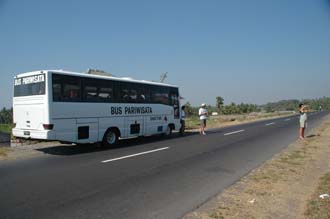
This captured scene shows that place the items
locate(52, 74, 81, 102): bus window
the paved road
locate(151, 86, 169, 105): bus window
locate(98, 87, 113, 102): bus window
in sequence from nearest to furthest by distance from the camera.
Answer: the paved road < locate(52, 74, 81, 102): bus window < locate(98, 87, 113, 102): bus window < locate(151, 86, 169, 105): bus window

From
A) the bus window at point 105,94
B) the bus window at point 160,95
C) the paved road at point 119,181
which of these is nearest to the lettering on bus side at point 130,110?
the bus window at point 105,94

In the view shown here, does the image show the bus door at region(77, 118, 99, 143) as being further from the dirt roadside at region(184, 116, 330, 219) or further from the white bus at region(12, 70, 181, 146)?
the dirt roadside at region(184, 116, 330, 219)

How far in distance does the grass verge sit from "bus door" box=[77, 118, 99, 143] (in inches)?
359

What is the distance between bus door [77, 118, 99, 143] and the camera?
43.9 feet

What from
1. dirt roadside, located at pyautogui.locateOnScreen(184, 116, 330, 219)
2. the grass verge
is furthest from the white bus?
the grass verge

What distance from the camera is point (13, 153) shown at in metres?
13.1

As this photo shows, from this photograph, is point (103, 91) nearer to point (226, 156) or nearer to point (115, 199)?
point (226, 156)

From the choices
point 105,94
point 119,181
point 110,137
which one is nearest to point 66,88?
point 105,94

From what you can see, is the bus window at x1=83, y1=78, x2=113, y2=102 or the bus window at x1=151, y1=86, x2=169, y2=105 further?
the bus window at x1=151, y1=86, x2=169, y2=105

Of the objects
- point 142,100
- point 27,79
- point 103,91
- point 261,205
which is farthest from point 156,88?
point 261,205

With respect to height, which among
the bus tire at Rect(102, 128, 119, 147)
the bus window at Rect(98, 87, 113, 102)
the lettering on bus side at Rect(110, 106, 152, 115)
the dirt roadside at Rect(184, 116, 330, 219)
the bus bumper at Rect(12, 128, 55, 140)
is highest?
the bus window at Rect(98, 87, 113, 102)

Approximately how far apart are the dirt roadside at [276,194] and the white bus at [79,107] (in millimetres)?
7232

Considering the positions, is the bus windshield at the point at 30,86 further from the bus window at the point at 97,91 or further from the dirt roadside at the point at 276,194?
the dirt roadside at the point at 276,194

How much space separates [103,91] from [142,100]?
292 centimetres
